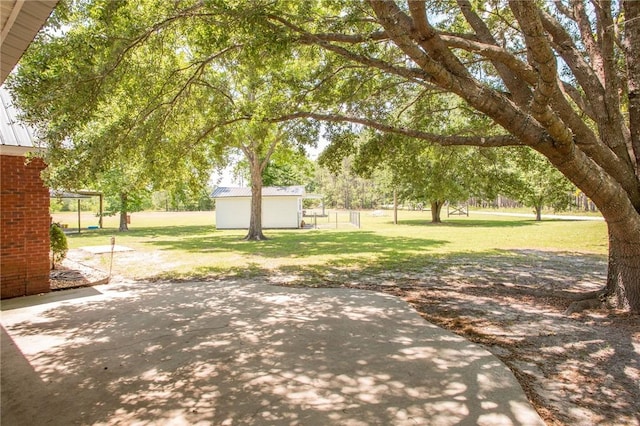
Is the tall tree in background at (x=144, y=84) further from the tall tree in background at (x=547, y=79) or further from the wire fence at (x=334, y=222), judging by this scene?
the wire fence at (x=334, y=222)

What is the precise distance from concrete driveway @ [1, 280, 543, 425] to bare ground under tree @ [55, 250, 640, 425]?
38 centimetres

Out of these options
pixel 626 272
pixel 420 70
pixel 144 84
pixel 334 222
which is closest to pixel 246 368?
pixel 420 70

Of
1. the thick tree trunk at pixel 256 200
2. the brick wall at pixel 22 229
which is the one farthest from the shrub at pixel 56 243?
the thick tree trunk at pixel 256 200

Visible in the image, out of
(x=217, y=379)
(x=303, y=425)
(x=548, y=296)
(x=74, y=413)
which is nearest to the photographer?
(x=303, y=425)

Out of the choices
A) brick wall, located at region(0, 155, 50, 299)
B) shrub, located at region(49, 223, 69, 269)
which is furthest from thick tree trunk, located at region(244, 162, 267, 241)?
brick wall, located at region(0, 155, 50, 299)

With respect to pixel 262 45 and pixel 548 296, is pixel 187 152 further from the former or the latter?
pixel 548 296

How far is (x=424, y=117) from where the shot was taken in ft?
32.4

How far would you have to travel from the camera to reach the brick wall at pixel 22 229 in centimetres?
705

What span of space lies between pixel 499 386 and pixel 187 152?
7.60 metres

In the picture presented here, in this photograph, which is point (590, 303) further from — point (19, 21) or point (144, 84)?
point (144, 84)

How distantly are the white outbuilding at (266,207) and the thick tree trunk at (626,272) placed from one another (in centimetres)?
2228

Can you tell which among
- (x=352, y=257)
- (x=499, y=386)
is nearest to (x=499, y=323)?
(x=499, y=386)

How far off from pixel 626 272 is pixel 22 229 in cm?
1107

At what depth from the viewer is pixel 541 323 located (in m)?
5.55
